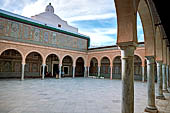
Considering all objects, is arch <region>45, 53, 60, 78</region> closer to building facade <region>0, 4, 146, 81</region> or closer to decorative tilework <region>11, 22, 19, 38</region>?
building facade <region>0, 4, 146, 81</region>

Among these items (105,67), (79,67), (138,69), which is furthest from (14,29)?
(138,69)

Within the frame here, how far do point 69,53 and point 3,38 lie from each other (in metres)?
9.68

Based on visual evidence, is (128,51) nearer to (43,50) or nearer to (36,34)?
(43,50)

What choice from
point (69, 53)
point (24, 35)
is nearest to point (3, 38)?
point (24, 35)

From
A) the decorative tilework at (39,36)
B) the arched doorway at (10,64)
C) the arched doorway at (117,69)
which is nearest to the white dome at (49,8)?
the decorative tilework at (39,36)

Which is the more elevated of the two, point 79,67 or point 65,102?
point 79,67

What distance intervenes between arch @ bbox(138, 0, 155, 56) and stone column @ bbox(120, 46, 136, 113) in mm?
2200

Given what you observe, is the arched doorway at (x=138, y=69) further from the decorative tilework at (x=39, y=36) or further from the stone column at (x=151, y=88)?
the stone column at (x=151, y=88)

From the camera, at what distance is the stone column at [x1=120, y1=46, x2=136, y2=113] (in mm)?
3041

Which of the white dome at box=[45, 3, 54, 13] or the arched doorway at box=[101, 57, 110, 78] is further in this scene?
the white dome at box=[45, 3, 54, 13]

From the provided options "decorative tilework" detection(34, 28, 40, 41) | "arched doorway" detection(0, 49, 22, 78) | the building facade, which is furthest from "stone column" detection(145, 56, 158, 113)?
"arched doorway" detection(0, 49, 22, 78)

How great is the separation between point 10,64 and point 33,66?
3.20m

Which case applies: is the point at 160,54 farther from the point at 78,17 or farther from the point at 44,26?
the point at 78,17

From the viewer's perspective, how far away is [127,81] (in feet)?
10.2
